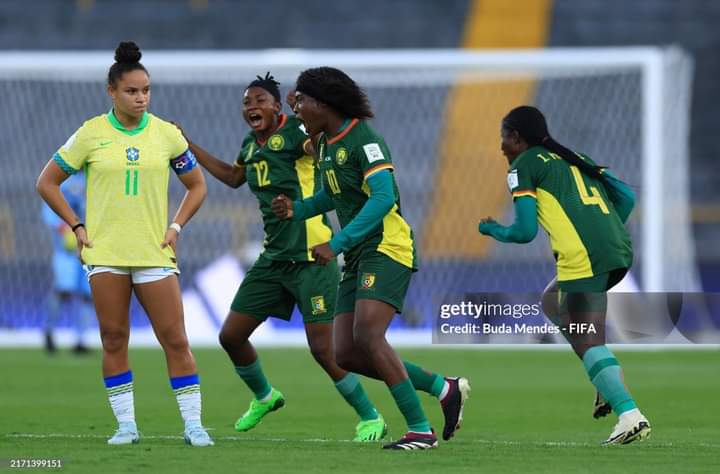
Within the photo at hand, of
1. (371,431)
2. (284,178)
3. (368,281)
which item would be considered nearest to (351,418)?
(371,431)

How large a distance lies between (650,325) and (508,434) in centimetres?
108

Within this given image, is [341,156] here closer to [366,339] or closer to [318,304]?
[366,339]

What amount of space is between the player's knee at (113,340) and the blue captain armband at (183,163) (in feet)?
2.90

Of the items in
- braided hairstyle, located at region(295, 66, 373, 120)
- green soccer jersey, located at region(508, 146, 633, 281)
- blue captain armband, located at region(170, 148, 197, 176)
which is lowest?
green soccer jersey, located at region(508, 146, 633, 281)

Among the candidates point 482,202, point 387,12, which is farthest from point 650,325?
point 387,12

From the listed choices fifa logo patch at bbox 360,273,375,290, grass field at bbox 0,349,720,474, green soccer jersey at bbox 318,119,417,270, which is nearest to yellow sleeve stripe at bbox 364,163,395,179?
green soccer jersey at bbox 318,119,417,270

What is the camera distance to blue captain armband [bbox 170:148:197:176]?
7550 mm

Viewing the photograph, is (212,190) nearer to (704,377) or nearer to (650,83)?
(650,83)

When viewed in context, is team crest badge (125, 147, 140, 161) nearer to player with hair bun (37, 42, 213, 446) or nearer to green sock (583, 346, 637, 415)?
player with hair bun (37, 42, 213, 446)

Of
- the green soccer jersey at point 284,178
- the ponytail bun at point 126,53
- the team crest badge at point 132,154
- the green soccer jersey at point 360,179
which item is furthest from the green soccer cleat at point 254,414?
the ponytail bun at point 126,53

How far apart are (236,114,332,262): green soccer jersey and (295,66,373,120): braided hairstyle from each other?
1148 millimetres

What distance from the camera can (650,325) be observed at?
8.27m

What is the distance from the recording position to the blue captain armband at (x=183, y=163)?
755 centimetres
